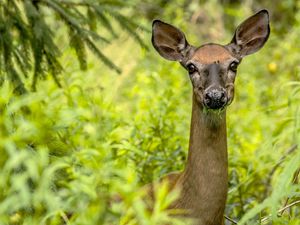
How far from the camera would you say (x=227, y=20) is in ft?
41.1

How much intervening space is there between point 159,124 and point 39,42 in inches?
42.3

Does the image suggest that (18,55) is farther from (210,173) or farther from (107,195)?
(107,195)

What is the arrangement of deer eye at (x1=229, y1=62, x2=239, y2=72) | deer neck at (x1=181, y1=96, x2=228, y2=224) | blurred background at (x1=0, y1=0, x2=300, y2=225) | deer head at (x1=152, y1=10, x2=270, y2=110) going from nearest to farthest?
blurred background at (x1=0, y1=0, x2=300, y2=225)
deer neck at (x1=181, y1=96, x2=228, y2=224)
deer head at (x1=152, y1=10, x2=270, y2=110)
deer eye at (x1=229, y1=62, x2=239, y2=72)

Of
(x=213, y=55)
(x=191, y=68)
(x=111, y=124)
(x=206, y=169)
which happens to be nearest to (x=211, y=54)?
(x=213, y=55)

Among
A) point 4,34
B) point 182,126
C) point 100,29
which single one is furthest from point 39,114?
point 100,29

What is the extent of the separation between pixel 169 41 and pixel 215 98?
1.01 meters

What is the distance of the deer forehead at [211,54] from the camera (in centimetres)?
454

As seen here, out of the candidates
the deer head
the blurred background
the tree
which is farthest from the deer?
the tree

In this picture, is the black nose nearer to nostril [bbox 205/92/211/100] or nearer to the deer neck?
nostril [bbox 205/92/211/100]

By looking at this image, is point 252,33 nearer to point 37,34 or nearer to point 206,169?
point 206,169

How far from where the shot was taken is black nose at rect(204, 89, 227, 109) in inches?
166

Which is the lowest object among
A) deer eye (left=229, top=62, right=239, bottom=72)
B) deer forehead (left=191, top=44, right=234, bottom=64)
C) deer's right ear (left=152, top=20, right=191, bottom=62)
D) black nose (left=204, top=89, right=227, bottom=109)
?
black nose (left=204, top=89, right=227, bottom=109)

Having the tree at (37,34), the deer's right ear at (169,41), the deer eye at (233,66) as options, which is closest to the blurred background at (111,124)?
the tree at (37,34)

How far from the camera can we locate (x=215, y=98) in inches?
166
